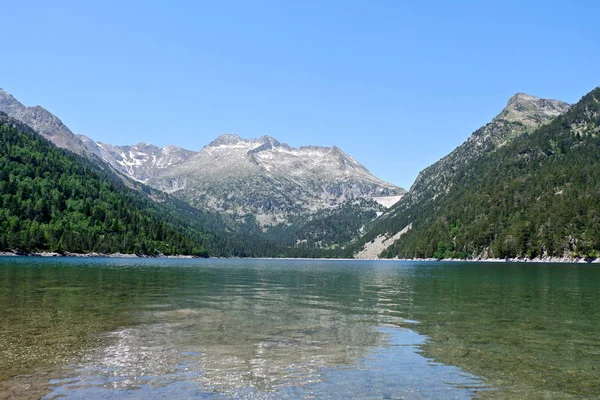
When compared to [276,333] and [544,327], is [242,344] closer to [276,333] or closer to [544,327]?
[276,333]

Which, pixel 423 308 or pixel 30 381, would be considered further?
pixel 423 308

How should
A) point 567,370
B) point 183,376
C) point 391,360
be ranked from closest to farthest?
1. point 183,376
2. point 567,370
3. point 391,360

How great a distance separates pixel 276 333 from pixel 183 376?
11312 mm

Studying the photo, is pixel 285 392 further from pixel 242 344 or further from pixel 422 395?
pixel 242 344

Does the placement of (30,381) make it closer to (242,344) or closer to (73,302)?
(242,344)

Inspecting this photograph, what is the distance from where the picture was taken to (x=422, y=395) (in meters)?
16.7

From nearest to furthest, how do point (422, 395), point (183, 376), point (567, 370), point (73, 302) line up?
1. point (422, 395)
2. point (183, 376)
3. point (567, 370)
4. point (73, 302)

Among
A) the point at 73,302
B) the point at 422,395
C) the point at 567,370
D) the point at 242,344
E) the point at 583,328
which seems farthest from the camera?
the point at 73,302

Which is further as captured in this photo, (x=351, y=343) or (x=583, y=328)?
(x=583, y=328)

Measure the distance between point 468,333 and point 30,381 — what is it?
997 inches

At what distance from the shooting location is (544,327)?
32781 millimetres

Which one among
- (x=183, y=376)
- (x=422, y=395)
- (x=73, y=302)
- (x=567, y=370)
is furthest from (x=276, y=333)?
(x=73, y=302)

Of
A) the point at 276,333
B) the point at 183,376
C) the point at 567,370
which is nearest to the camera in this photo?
the point at 183,376

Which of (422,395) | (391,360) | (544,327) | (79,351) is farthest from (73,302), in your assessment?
(544,327)
